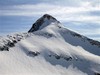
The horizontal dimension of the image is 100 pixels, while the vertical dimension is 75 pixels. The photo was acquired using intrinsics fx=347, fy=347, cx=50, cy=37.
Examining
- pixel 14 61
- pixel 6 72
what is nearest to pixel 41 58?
pixel 14 61

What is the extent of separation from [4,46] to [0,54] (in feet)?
27.5

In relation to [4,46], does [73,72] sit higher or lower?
lower

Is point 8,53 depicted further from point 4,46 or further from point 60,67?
point 60,67

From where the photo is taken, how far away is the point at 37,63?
185875mm

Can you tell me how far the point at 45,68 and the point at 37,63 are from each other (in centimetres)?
567

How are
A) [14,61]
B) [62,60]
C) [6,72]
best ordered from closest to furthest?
1. [6,72]
2. [14,61]
3. [62,60]

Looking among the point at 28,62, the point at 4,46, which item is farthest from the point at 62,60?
the point at 4,46

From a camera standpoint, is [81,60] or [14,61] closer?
[14,61]

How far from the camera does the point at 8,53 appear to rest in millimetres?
186250

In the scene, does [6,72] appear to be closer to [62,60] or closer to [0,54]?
[0,54]

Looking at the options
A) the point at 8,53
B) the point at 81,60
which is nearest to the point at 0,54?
the point at 8,53

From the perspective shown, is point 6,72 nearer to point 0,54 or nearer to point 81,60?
point 0,54

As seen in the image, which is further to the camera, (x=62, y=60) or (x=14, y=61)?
(x=62, y=60)

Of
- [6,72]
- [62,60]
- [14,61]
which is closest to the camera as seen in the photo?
[6,72]
